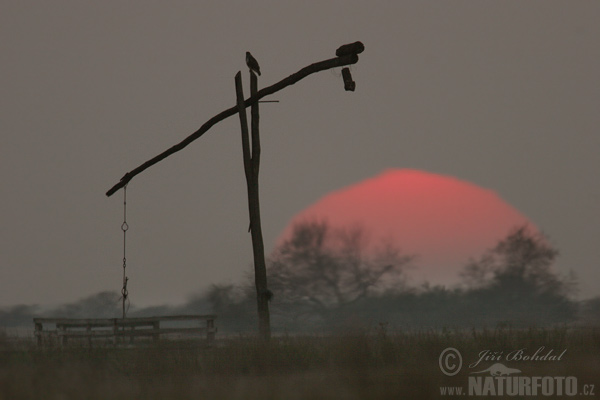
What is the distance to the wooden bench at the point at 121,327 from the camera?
21.7m

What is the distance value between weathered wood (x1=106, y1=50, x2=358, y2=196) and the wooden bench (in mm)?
3501

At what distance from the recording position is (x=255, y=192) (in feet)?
63.2

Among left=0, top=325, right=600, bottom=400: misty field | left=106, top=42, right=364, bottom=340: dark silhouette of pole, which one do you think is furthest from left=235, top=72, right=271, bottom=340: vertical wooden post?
left=0, top=325, right=600, bottom=400: misty field

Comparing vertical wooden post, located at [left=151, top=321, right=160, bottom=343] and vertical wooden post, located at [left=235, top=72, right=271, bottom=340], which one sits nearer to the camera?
vertical wooden post, located at [left=235, top=72, right=271, bottom=340]

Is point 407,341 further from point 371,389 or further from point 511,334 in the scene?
point 371,389

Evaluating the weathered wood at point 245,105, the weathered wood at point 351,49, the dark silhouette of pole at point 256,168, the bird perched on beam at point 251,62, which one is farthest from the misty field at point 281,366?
the bird perched on beam at point 251,62

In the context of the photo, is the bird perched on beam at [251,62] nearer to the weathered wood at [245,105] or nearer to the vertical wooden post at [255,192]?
the vertical wooden post at [255,192]

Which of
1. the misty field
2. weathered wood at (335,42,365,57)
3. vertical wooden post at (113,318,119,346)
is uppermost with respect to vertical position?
weathered wood at (335,42,365,57)

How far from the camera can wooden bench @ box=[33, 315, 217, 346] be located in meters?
21.7

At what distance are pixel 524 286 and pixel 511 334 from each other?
2961 centimetres

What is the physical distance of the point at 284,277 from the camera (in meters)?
42.4

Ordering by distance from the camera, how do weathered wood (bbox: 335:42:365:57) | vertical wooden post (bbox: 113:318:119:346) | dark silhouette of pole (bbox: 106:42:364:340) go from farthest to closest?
vertical wooden post (bbox: 113:318:119:346) → dark silhouette of pole (bbox: 106:42:364:340) → weathered wood (bbox: 335:42:365:57)

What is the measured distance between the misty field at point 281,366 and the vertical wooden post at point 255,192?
4.35 ft

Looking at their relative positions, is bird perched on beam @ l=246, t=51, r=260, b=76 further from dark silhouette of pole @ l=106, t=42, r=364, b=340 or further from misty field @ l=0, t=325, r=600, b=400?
misty field @ l=0, t=325, r=600, b=400
